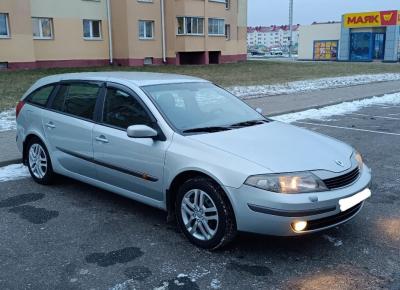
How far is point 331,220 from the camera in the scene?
3836 millimetres

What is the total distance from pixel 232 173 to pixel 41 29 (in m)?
26.6

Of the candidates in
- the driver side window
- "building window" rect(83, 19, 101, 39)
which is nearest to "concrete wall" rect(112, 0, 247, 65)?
"building window" rect(83, 19, 101, 39)

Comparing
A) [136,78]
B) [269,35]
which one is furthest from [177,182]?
[269,35]

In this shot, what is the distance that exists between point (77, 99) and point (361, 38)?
52.0 meters

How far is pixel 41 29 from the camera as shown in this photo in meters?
27.5

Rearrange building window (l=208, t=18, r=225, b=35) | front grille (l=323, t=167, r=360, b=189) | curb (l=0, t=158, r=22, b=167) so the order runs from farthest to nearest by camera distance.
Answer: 1. building window (l=208, t=18, r=225, b=35)
2. curb (l=0, t=158, r=22, b=167)
3. front grille (l=323, t=167, r=360, b=189)

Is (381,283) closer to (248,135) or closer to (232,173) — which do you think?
(232,173)

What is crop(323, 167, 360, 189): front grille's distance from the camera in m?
3.82

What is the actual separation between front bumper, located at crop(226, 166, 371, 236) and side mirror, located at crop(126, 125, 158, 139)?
3.18ft

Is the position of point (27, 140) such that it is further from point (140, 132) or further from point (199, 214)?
point (199, 214)

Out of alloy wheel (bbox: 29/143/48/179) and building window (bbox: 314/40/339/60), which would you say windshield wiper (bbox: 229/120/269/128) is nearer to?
alloy wheel (bbox: 29/143/48/179)

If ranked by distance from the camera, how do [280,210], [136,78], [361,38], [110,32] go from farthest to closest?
[361,38]
[110,32]
[136,78]
[280,210]

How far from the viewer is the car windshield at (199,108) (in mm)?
4566

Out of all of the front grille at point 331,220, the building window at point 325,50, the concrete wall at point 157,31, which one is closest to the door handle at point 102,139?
the front grille at point 331,220
